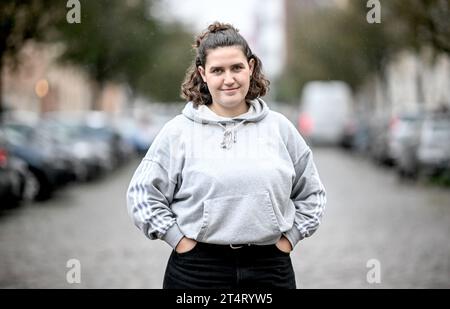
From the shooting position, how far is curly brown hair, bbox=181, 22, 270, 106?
3652mm

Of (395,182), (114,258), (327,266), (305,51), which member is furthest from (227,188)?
(305,51)

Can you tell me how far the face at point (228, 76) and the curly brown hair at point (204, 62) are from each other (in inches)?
1.1

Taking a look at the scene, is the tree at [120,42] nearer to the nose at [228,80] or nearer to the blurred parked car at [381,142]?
the blurred parked car at [381,142]

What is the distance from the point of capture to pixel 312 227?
368 cm

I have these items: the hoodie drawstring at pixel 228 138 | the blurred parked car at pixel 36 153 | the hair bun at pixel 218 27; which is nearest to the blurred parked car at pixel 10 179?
the blurred parked car at pixel 36 153

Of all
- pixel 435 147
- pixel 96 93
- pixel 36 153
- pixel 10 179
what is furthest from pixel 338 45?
pixel 10 179

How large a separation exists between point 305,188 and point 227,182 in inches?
14.3

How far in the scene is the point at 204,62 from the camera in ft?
12.1

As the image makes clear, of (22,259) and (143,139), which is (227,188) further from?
(143,139)

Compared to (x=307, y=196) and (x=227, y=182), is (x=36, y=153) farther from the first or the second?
(x=227, y=182)

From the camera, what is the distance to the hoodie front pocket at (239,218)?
350 centimetres

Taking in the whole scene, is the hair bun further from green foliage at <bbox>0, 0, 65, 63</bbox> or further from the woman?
green foliage at <bbox>0, 0, 65, 63</bbox>

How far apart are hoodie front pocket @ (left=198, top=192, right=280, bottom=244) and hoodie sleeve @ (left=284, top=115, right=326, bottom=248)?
0.68 feet

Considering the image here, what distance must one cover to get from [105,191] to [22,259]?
11.1m
